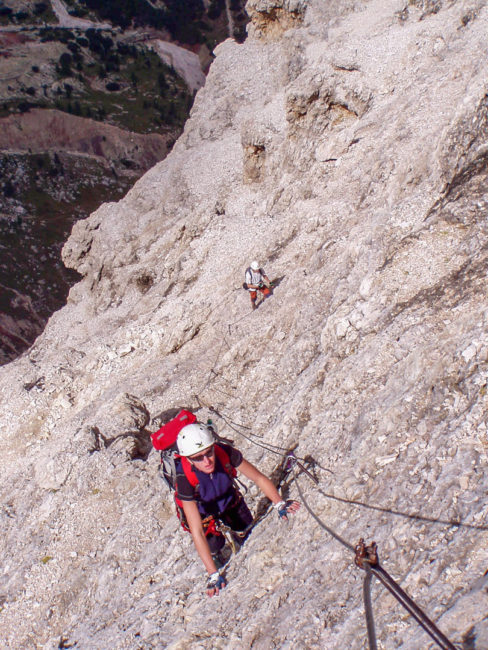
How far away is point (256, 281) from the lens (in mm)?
15930

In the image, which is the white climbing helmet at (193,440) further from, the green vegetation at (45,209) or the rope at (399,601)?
the green vegetation at (45,209)

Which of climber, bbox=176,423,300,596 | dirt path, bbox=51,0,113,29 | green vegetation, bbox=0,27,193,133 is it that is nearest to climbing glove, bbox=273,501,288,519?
climber, bbox=176,423,300,596

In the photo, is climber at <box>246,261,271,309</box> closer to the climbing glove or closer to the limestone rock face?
the limestone rock face

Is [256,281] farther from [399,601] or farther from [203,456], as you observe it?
[399,601]

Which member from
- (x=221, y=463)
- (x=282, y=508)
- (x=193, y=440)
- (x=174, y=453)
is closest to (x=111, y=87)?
(x=174, y=453)

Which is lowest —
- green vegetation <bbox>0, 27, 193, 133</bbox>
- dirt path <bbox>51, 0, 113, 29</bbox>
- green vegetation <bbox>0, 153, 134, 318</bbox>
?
green vegetation <bbox>0, 153, 134, 318</bbox>

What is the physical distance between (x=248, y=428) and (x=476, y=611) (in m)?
8.53

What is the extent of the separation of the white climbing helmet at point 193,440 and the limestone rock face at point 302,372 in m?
2.08

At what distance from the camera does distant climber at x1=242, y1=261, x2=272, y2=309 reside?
624 inches

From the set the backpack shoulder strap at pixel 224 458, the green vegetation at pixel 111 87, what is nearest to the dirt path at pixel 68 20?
the green vegetation at pixel 111 87

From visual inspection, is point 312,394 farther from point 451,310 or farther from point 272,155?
point 272,155

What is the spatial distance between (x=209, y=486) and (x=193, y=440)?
83 centimetres

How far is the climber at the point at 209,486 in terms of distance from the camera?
6.03 metres

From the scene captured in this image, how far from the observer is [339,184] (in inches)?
717
